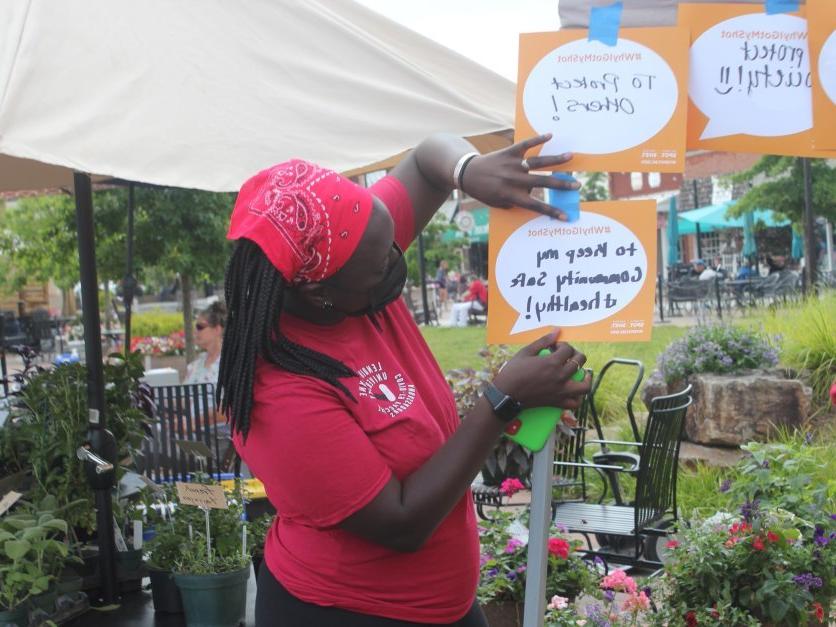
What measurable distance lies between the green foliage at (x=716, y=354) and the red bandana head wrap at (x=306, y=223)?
19.1 feet

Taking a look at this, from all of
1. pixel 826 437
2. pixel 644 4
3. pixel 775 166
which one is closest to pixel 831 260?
pixel 775 166

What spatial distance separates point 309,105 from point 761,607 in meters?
2.24

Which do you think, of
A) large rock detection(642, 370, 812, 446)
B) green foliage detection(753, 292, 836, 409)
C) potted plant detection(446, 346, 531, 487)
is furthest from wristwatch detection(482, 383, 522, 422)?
green foliage detection(753, 292, 836, 409)

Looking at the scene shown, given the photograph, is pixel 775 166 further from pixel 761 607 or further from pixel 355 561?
pixel 355 561

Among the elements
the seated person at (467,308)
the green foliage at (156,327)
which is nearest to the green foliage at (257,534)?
the green foliage at (156,327)

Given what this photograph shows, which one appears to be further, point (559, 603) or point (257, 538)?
point (257, 538)

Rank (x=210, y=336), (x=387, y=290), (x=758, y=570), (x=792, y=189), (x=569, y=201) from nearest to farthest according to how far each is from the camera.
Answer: (x=387, y=290)
(x=569, y=201)
(x=758, y=570)
(x=210, y=336)
(x=792, y=189)

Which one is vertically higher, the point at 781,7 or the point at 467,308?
the point at 781,7

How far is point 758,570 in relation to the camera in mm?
3291

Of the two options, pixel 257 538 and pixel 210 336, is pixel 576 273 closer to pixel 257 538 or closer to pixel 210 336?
pixel 257 538

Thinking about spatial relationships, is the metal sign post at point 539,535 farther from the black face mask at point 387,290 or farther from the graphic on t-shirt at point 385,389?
the black face mask at point 387,290

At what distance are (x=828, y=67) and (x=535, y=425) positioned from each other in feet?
3.05

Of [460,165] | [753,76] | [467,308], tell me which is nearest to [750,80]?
[753,76]

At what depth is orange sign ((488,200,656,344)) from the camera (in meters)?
1.82
